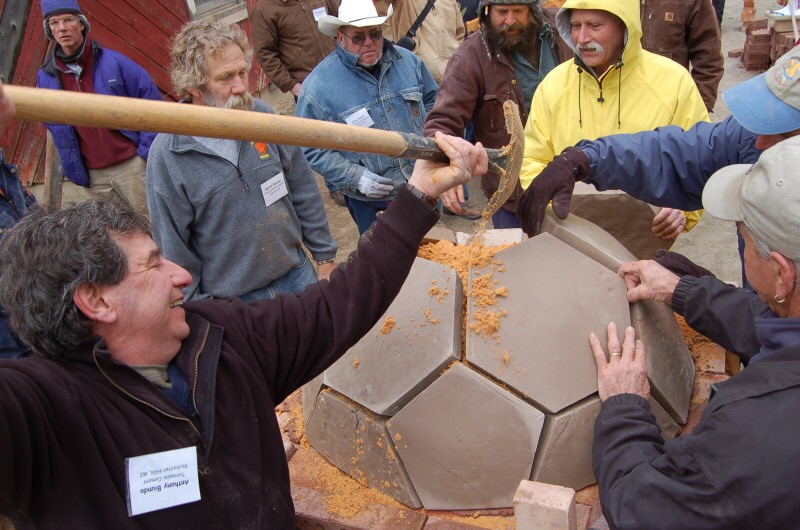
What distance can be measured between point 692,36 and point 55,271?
4.32 meters

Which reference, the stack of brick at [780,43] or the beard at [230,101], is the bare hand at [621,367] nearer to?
the beard at [230,101]

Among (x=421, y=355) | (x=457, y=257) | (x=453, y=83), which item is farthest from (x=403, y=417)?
(x=453, y=83)

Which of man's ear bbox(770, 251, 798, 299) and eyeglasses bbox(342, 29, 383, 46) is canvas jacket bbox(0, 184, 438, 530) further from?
eyeglasses bbox(342, 29, 383, 46)

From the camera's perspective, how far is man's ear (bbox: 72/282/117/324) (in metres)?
1.68

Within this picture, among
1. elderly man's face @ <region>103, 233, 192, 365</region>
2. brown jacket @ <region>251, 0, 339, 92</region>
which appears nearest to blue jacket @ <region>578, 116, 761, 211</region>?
elderly man's face @ <region>103, 233, 192, 365</region>

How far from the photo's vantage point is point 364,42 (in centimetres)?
390

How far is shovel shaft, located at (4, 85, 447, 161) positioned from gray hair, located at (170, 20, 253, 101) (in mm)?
1346

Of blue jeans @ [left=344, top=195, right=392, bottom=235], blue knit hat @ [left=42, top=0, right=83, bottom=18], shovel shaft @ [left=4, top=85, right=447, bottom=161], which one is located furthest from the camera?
blue knit hat @ [left=42, top=0, right=83, bottom=18]

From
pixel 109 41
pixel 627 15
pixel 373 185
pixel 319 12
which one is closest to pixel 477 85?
pixel 373 185

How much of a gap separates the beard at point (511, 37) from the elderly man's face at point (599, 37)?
0.58 m

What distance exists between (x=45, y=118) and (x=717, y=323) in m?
2.04

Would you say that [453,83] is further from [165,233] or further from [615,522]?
[615,522]

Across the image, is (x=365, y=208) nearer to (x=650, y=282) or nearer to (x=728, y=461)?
(x=650, y=282)

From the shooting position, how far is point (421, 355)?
7.50ft
